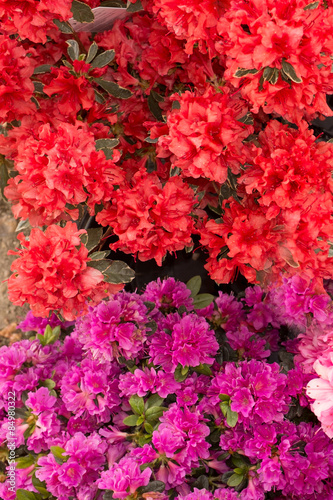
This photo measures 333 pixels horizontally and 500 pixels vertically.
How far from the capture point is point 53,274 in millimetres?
874

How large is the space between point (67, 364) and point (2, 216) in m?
0.64

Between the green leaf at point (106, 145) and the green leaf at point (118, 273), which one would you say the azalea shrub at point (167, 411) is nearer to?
the green leaf at point (118, 273)

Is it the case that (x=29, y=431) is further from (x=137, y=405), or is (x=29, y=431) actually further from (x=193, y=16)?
(x=193, y=16)

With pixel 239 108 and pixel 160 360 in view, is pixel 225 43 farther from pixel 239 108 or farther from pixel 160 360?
pixel 160 360

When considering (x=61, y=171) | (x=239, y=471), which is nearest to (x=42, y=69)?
(x=61, y=171)

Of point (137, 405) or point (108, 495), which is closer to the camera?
point (108, 495)

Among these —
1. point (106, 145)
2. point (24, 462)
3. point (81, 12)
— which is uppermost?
point (81, 12)

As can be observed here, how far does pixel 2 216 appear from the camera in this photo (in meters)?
1.60

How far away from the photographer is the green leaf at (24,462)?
109 cm

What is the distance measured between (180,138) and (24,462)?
81 centimetres

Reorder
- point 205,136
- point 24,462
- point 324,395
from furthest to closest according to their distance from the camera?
point 24,462 < point 205,136 < point 324,395

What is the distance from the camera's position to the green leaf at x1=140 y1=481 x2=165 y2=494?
929mm

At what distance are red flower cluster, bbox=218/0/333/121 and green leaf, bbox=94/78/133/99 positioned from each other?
1.20 feet

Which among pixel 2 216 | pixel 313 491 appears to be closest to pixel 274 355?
pixel 313 491
